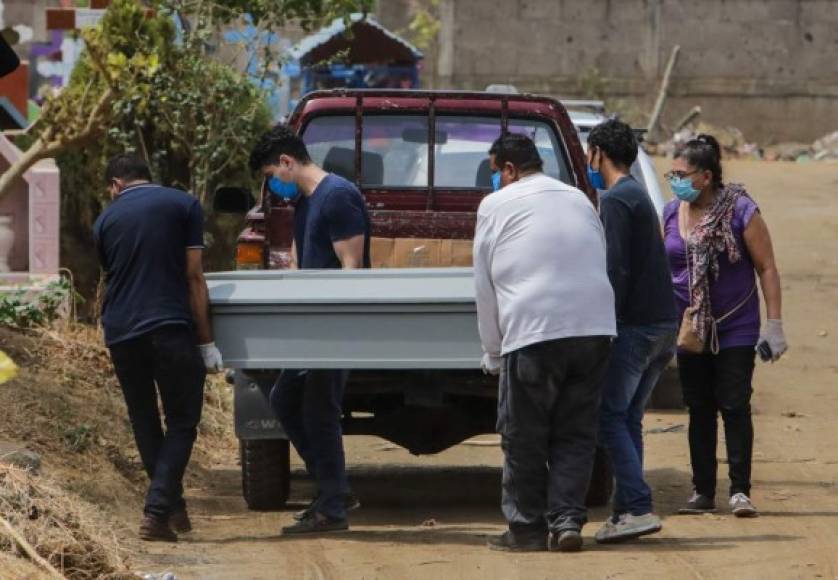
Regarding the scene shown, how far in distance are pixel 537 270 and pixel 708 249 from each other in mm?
1503

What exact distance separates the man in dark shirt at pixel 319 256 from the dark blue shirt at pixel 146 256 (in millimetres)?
533

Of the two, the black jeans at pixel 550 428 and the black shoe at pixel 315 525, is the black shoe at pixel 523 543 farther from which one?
the black shoe at pixel 315 525

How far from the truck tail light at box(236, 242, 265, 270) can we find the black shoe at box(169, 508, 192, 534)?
1602 mm

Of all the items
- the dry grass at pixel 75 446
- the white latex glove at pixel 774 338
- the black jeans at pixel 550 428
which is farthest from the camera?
the white latex glove at pixel 774 338

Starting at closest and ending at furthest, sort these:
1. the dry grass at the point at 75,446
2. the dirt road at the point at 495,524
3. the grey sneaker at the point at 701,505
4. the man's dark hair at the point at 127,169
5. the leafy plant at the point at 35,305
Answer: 1. the dry grass at the point at 75,446
2. the dirt road at the point at 495,524
3. the man's dark hair at the point at 127,169
4. the grey sneaker at the point at 701,505
5. the leafy plant at the point at 35,305

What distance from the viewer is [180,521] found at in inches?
A: 332

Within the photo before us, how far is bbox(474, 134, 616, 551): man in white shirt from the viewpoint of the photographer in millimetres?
7625

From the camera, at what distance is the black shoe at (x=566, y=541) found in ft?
25.5

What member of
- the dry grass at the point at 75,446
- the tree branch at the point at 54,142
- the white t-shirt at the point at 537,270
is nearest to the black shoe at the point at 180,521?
the dry grass at the point at 75,446

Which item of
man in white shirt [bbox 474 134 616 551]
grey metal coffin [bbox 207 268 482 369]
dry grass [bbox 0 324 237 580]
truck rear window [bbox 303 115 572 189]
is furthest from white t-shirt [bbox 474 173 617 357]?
truck rear window [bbox 303 115 572 189]

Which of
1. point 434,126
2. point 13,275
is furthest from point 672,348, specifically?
point 13,275

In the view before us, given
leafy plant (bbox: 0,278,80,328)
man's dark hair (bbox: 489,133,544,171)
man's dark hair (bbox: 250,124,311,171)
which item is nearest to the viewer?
man's dark hair (bbox: 489,133,544,171)

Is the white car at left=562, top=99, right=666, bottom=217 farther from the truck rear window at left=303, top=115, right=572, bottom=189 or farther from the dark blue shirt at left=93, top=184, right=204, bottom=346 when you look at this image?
the dark blue shirt at left=93, top=184, right=204, bottom=346

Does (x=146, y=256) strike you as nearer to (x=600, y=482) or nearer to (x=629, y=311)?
(x=629, y=311)
